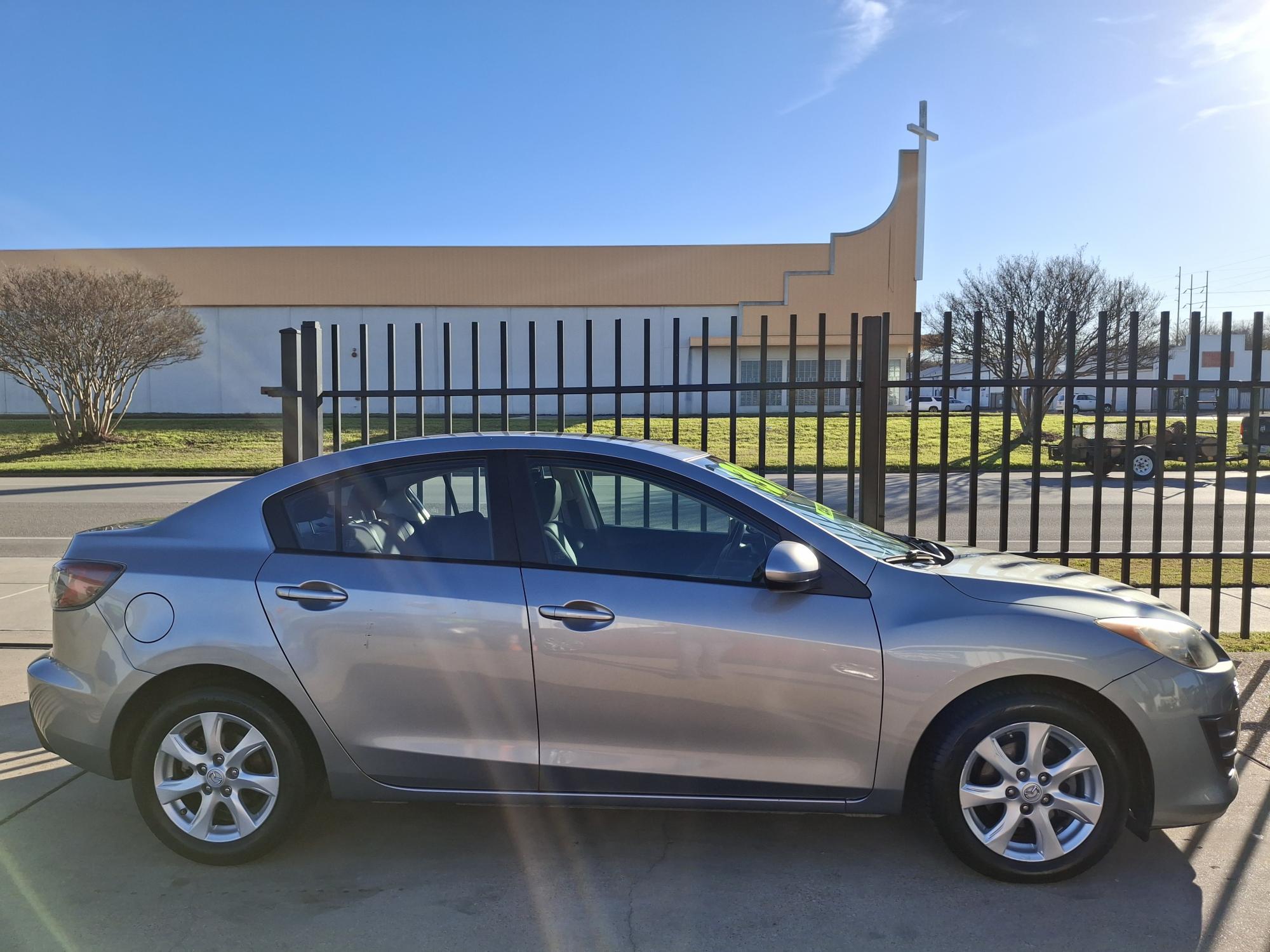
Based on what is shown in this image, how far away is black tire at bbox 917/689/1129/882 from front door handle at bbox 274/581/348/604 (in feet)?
7.05

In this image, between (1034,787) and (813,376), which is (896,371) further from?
(1034,787)

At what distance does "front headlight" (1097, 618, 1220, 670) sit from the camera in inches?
133

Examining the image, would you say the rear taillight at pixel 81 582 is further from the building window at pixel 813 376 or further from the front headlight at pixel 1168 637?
the building window at pixel 813 376

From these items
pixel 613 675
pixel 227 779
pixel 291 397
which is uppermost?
pixel 291 397

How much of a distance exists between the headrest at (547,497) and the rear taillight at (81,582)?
1.57 m

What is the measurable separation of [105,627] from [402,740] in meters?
1.19

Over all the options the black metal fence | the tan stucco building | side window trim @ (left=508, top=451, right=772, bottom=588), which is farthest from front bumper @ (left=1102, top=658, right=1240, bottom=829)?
the tan stucco building

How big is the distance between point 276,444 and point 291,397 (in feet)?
79.5

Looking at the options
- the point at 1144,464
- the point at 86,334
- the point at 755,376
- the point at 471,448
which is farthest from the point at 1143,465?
the point at 86,334

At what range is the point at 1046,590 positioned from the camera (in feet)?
11.5

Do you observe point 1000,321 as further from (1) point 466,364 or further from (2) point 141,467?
(2) point 141,467

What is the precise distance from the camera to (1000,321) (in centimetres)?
2934

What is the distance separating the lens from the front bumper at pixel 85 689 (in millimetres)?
3537

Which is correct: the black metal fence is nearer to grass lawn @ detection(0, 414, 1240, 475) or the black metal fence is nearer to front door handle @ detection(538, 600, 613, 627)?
grass lawn @ detection(0, 414, 1240, 475)
